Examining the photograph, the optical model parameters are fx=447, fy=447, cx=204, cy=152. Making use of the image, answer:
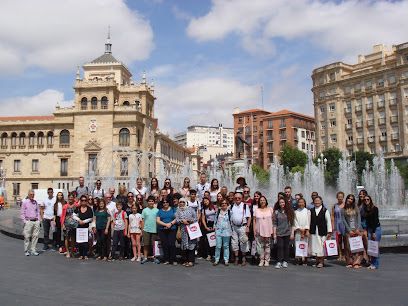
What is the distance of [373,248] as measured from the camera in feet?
30.0

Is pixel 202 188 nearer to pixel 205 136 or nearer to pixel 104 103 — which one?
pixel 104 103

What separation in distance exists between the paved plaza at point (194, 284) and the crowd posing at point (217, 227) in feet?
1.57

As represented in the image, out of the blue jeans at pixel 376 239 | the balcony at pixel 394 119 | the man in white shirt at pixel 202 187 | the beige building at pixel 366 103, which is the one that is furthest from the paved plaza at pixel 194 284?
the balcony at pixel 394 119

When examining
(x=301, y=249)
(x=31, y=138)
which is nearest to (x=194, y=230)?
(x=301, y=249)

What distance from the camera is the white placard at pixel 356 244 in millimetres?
9391

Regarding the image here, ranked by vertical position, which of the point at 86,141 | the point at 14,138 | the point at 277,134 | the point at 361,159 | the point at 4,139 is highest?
the point at 277,134

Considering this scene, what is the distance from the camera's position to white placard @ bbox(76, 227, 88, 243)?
10.9 metres

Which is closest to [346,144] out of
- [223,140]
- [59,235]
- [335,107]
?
[335,107]

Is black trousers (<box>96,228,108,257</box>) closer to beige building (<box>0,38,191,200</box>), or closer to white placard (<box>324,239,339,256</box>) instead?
white placard (<box>324,239,339,256</box>)

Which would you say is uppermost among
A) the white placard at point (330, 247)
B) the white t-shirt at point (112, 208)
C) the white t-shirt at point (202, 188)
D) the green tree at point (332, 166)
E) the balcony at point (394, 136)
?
the balcony at point (394, 136)

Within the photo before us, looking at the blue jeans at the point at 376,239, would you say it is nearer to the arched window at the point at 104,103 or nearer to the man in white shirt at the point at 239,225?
the man in white shirt at the point at 239,225

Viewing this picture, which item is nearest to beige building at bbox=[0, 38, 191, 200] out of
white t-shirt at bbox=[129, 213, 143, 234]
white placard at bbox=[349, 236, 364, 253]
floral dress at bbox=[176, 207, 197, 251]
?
white t-shirt at bbox=[129, 213, 143, 234]

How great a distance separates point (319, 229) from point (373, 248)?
3.74 ft

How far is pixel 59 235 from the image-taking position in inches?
504
